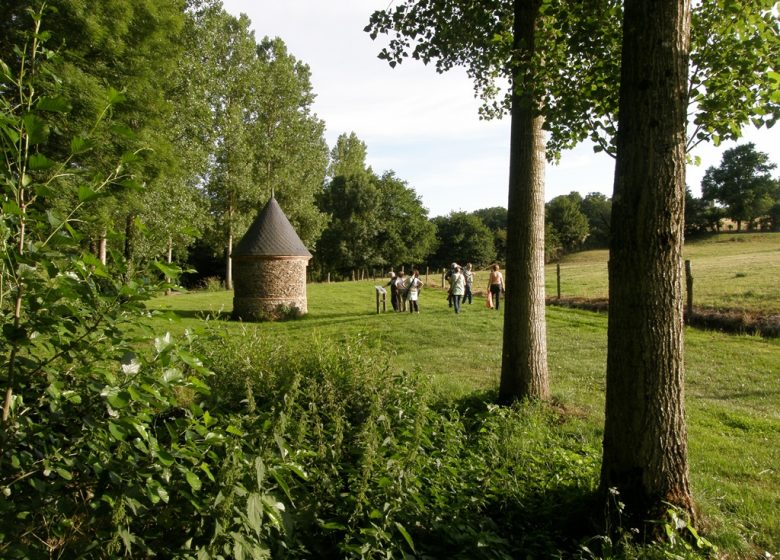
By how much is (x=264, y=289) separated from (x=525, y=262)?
49.3 feet

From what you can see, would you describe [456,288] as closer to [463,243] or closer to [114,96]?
[114,96]

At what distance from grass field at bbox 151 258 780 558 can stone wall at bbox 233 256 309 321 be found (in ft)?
5.30

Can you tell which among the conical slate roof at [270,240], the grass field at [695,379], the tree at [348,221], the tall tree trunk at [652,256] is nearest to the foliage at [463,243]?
the tree at [348,221]

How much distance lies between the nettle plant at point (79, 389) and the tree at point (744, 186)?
7631cm

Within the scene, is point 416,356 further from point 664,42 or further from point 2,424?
point 2,424

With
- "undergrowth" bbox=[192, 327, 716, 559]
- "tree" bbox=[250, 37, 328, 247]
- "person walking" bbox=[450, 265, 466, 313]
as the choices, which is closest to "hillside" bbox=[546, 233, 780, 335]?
"person walking" bbox=[450, 265, 466, 313]

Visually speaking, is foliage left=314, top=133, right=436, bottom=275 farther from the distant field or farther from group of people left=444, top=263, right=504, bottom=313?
group of people left=444, top=263, right=504, bottom=313

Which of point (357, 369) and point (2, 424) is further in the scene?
point (357, 369)

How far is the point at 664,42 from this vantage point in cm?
350

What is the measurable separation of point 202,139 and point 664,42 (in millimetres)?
28474

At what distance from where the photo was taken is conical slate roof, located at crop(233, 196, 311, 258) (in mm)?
19875

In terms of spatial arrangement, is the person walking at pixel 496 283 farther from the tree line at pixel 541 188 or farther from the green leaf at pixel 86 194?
the green leaf at pixel 86 194

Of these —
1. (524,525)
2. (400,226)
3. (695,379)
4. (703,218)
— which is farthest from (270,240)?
(703,218)

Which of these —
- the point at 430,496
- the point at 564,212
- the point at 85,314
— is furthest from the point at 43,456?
the point at 564,212
